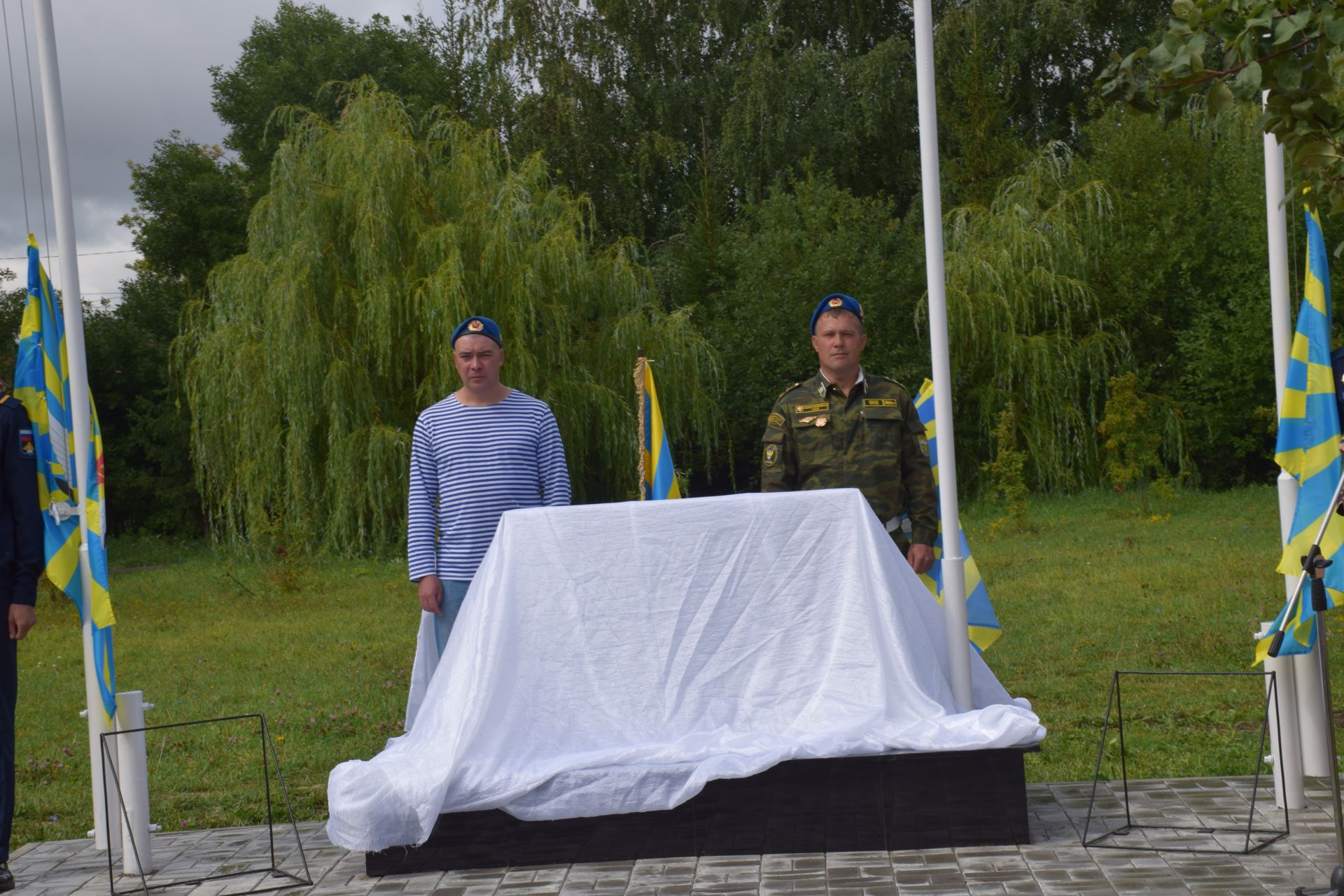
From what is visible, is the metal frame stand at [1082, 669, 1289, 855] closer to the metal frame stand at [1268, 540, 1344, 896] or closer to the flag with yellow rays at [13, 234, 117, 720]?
the metal frame stand at [1268, 540, 1344, 896]

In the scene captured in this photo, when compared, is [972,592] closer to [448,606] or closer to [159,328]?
[448,606]

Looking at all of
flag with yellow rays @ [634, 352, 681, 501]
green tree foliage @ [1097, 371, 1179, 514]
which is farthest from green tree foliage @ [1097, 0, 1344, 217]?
green tree foliage @ [1097, 371, 1179, 514]

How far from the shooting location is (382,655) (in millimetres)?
10672

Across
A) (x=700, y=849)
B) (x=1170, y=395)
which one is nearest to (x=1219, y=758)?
(x=700, y=849)

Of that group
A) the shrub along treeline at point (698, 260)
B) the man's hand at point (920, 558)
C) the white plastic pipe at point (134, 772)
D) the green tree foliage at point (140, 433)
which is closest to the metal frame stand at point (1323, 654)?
the man's hand at point (920, 558)

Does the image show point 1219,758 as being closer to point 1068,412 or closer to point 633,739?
point 633,739

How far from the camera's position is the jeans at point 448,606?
18.2 feet

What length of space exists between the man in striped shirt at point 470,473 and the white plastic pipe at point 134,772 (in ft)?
3.71

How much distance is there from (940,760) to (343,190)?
14.2 m

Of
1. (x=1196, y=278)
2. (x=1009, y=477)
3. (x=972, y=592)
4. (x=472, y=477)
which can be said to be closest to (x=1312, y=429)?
(x=972, y=592)

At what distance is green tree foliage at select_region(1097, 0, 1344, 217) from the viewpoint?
334 cm

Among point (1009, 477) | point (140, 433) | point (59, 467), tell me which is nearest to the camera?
point (59, 467)

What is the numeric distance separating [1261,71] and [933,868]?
2.52m

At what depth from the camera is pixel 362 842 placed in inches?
178
